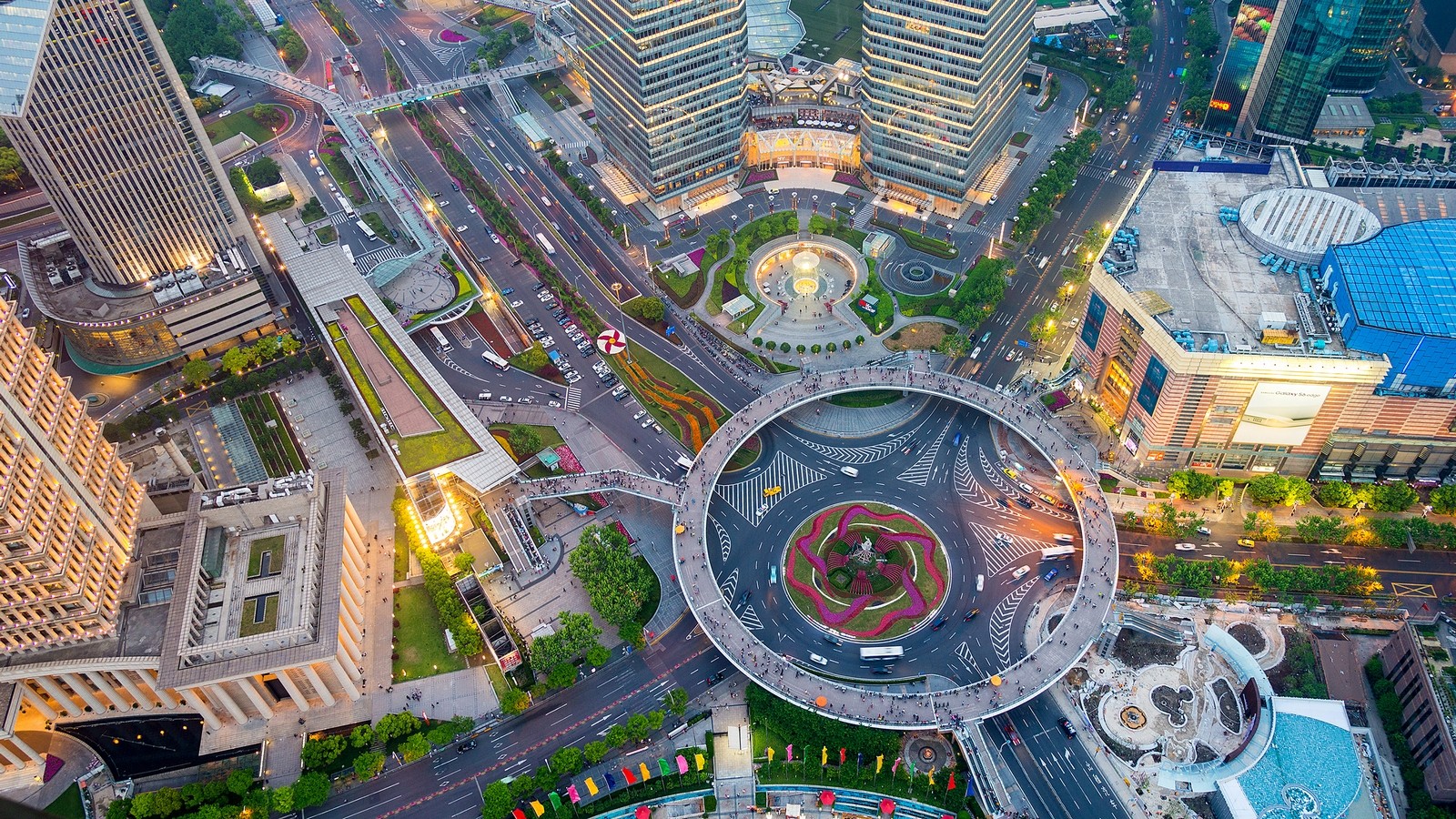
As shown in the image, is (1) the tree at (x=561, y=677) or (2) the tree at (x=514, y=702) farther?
(1) the tree at (x=561, y=677)

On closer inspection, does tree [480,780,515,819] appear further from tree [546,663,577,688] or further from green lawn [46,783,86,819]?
green lawn [46,783,86,819]

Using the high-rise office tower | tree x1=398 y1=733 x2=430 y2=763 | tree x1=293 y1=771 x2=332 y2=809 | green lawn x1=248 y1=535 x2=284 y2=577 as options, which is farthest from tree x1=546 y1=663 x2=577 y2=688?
the high-rise office tower

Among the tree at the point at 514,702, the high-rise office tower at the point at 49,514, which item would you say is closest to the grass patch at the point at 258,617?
the high-rise office tower at the point at 49,514

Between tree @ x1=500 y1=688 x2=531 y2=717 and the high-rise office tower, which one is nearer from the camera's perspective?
the high-rise office tower

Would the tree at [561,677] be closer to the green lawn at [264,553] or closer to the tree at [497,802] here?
the tree at [497,802]

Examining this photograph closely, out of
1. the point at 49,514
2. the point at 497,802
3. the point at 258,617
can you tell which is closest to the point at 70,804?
the point at 258,617
